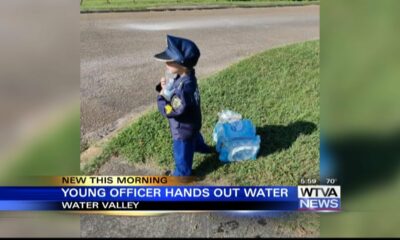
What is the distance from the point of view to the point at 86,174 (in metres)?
4.73

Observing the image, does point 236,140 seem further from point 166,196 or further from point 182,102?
point 166,196

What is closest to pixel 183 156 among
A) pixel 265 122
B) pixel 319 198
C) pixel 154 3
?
pixel 265 122

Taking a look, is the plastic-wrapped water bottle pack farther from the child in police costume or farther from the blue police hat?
the blue police hat

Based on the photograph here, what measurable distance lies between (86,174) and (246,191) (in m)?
1.38

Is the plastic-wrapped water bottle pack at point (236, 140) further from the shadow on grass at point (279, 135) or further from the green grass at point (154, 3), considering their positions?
the green grass at point (154, 3)

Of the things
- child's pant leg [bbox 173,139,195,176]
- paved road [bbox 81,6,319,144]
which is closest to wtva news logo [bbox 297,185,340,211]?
child's pant leg [bbox 173,139,195,176]

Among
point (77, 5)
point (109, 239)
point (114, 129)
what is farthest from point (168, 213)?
point (77, 5)

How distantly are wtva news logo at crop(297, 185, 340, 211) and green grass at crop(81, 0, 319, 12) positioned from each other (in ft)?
5.27

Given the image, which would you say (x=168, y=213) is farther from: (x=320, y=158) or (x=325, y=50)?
(x=325, y=50)

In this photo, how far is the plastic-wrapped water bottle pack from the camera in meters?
4.75

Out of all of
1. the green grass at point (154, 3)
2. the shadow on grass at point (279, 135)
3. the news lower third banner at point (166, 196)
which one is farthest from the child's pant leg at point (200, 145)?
the green grass at point (154, 3)

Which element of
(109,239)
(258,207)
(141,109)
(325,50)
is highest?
(325,50)

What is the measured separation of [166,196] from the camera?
4.67 meters

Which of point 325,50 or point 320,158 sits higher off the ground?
point 325,50
